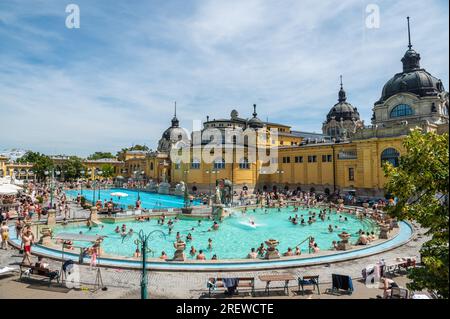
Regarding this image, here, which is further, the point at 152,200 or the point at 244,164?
the point at 244,164

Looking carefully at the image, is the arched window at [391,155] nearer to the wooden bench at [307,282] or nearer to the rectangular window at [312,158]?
the rectangular window at [312,158]

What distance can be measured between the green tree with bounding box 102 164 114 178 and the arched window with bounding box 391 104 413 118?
73755 mm

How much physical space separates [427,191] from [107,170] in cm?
9135

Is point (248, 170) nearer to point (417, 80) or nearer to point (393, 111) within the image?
point (393, 111)

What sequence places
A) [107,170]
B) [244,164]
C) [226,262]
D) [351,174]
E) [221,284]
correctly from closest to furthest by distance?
[221,284], [226,262], [351,174], [244,164], [107,170]

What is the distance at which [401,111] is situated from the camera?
42438 mm

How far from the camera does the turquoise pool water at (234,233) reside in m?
19.9

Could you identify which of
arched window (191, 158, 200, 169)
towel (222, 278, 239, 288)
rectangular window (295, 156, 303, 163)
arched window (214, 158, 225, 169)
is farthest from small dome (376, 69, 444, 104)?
towel (222, 278, 239, 288)

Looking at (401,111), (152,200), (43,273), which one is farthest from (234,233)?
(401,111)

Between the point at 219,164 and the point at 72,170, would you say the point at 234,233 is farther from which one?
the point at 72,170

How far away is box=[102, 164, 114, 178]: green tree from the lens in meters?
88.0

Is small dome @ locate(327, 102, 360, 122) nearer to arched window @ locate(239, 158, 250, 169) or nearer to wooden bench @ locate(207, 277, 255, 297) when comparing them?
arched window @ locate(239, 158, 250, 169)

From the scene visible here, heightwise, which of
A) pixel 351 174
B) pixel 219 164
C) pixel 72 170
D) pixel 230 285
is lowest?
pixel 230 285
